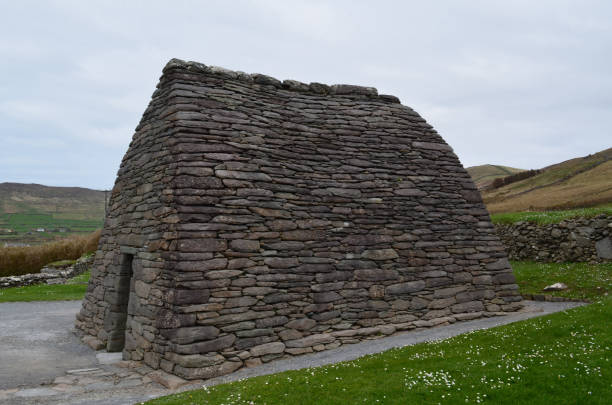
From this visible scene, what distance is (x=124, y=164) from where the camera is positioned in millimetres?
11375

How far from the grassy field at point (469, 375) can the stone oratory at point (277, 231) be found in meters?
1.63

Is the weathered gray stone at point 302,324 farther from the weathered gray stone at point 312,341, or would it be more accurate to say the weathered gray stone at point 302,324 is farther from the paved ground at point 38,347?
the paved ground at point 38,347

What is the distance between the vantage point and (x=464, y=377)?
610 centimetres

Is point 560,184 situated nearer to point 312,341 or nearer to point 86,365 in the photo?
point 312,341

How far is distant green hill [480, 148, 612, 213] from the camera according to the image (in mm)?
34781

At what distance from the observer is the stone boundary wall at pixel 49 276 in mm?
23172

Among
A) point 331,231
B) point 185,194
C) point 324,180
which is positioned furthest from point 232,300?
point 324,180

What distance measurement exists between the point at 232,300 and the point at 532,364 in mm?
4958

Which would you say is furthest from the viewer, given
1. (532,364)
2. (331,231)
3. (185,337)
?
(331,231)

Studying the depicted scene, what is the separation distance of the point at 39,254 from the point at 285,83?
77.2ft

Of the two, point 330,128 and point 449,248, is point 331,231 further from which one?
point 449,248

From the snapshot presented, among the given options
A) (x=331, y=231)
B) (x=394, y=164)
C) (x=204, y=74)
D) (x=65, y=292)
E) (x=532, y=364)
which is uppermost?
(x=204, y=74)

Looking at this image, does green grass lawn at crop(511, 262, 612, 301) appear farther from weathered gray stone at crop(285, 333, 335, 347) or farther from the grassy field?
weathered gray stone at crop(285, 333, 335, 347)

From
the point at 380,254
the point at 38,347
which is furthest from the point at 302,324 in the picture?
the point at 38,347
